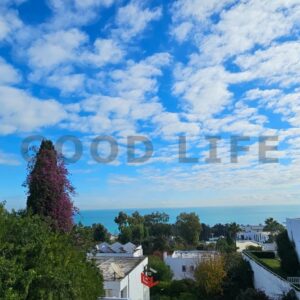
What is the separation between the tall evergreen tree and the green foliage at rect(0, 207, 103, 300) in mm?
3277

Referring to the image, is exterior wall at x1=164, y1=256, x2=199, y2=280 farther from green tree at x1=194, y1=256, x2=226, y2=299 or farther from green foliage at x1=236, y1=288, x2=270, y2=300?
green foliage at x1=236, y1=288, x2=270, y2=300

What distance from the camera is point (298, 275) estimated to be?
64.5 feet

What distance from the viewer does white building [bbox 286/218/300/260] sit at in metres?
20.4

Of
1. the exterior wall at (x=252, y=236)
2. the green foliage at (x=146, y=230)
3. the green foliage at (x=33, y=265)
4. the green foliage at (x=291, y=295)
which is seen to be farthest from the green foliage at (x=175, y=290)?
the exterior wall at (x=252, y=236)

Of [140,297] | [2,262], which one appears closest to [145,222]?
[140,297]

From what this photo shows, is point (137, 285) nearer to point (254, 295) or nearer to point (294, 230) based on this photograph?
point (254, 295)

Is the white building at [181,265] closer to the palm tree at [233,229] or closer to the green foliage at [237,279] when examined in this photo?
the green foliage at [237,279]

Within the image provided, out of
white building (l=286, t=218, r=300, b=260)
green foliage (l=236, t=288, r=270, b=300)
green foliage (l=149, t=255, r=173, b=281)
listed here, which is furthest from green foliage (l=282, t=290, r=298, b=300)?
green foliage (l=149, t=255, r=173, b=281)

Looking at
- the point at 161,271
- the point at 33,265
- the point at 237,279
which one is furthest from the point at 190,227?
the point at 33,265

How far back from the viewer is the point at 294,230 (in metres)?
20.8

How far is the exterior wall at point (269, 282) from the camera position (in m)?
17.4

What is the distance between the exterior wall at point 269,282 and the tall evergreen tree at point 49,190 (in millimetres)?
9783

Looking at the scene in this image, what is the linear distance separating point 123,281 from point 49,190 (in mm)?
6888

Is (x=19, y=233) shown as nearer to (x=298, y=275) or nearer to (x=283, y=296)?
(x=283, y=296)
